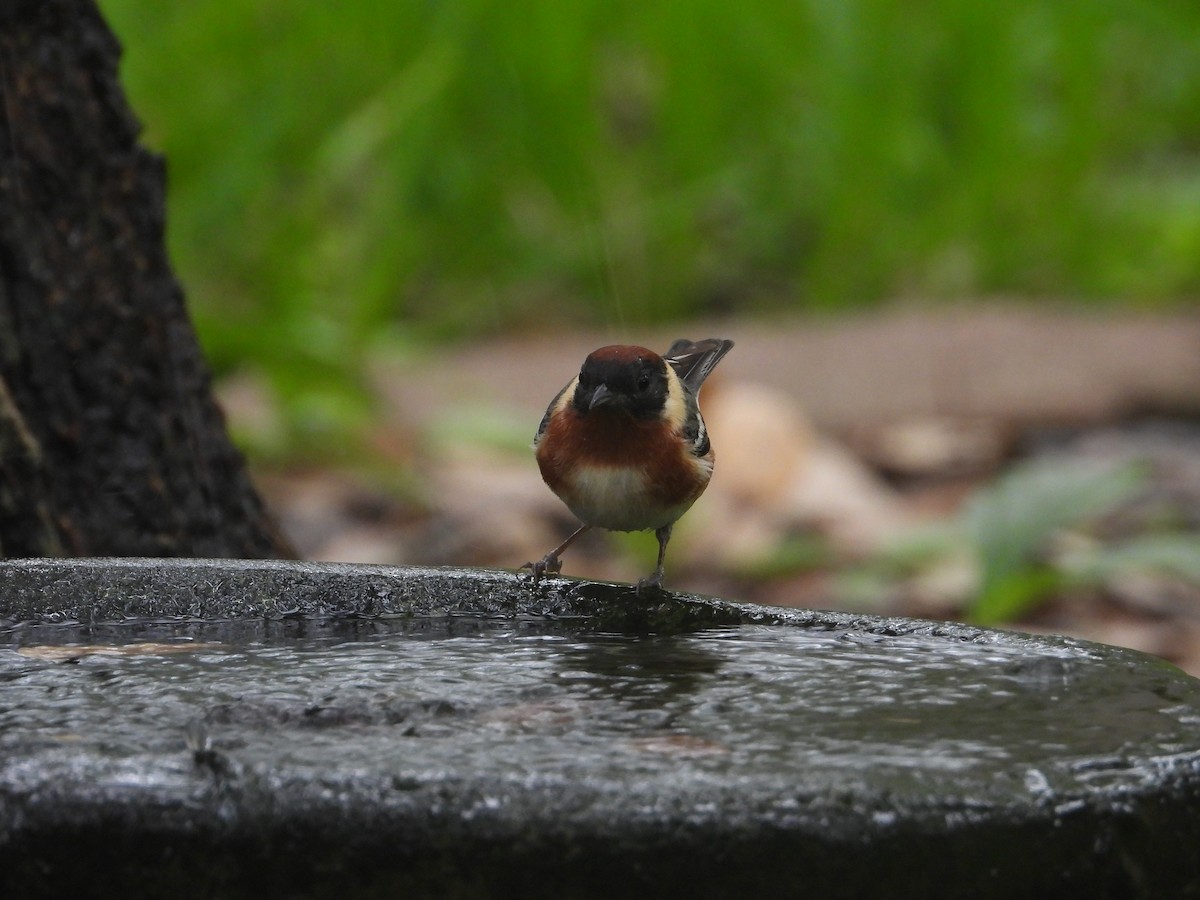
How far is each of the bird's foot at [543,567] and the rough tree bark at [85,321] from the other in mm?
661

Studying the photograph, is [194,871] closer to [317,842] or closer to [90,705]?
[317,842]

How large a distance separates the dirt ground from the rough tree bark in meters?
2.05

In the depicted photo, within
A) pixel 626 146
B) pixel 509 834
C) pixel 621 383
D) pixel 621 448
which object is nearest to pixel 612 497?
pixel 621 448

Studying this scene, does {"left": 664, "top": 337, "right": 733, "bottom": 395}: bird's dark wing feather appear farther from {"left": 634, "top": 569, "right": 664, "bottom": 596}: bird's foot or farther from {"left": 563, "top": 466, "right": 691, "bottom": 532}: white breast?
{"left": 634, "top": 569, "right": 664, "bottom": 596}: bird's foot

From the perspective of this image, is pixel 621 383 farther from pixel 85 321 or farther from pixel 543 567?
pixel 85 321

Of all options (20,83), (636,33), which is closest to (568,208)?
(636,33)

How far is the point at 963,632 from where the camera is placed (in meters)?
2.16

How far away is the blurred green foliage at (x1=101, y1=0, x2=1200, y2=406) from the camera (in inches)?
249

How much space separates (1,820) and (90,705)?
0.46 meters

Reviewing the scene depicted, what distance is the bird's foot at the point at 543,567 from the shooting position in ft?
8.04

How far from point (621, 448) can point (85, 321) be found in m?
0.96

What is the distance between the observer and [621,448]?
9.31ft

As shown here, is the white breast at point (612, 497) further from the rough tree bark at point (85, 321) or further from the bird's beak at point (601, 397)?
the rough tree bark at point (85, 321)

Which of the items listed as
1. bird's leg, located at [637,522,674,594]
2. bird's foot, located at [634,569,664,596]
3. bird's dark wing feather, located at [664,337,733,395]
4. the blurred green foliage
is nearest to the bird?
bird's leg, located at [637,522,674,594]
